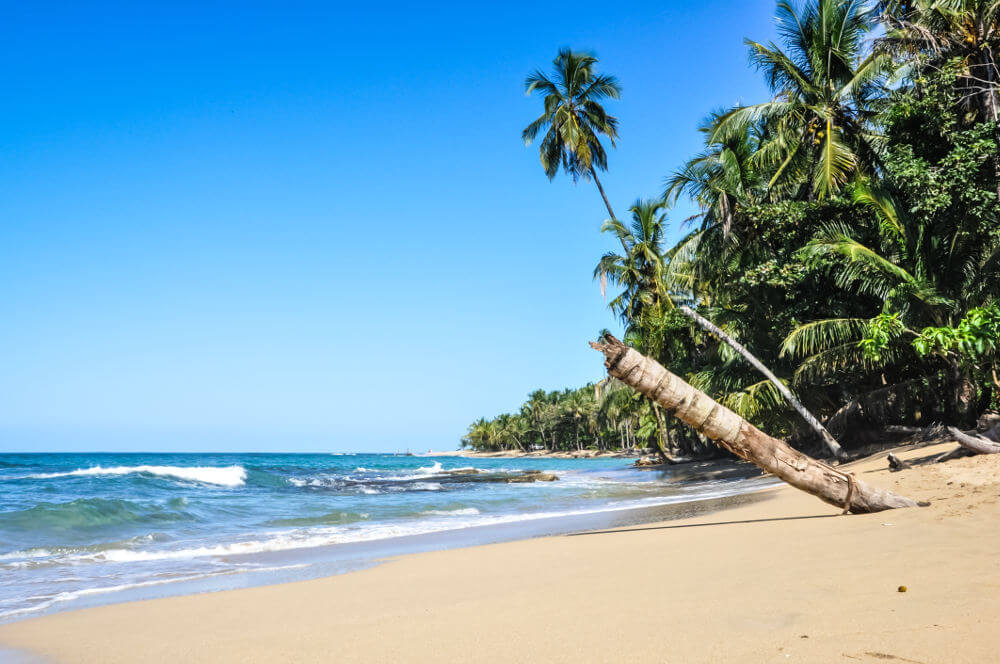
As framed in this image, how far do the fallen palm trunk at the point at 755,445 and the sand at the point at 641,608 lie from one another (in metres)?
0.31

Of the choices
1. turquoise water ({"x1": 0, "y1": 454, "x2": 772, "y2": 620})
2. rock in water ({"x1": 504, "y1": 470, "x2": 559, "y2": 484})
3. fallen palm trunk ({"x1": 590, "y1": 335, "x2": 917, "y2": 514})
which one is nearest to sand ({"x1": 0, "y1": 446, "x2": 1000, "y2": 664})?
fallen palm trunk ({"x1": 590, "y1": 335, "x2": 917, "y2": 514})

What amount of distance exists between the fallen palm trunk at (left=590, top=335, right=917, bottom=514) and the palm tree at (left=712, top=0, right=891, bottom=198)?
11900 millimetres

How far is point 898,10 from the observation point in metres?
14.2

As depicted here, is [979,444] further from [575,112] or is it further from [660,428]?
[660,428]

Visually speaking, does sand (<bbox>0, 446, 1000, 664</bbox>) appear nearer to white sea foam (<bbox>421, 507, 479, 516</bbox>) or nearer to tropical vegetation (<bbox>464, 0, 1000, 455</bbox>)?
tropical vegetation (<bbox>464, 0, 1000, 455</bbox>)

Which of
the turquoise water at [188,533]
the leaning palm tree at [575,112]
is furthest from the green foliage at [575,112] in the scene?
the turquoise water at [188,533]

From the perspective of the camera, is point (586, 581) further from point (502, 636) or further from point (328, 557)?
point (328, 557)

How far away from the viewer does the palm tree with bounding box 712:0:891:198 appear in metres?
16.2

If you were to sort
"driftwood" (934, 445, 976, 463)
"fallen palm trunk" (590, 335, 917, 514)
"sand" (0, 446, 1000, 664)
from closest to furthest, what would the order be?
"sand" (0, 446, 1000, 664) < "fallen palm trunk" (590, 335, 917, 514) < "driftwood" (934, 445, 976, 463)

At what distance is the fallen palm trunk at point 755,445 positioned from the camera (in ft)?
21.0

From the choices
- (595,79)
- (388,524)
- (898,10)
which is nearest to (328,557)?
(388,524)

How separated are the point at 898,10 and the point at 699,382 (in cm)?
1182

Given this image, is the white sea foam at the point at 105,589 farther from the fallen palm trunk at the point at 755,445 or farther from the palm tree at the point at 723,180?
the palm tree at the point at 723,180

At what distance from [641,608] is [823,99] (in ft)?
57.8
